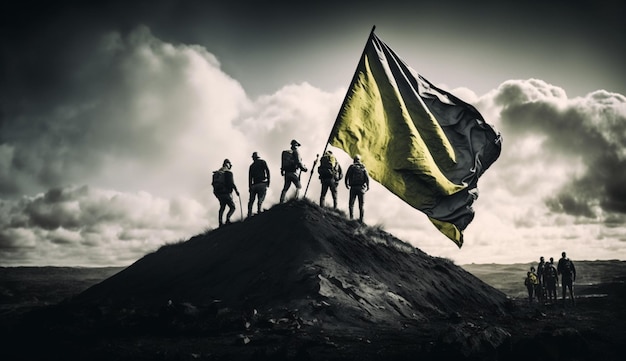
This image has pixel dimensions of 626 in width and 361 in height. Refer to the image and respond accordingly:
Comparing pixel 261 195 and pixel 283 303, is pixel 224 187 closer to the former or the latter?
pixel 261 195

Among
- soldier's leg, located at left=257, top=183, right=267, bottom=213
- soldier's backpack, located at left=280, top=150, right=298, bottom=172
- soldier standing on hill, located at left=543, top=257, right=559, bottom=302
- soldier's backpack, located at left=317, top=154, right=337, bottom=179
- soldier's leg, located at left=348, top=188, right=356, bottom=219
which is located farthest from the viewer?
soldier standing on hill, located at left=543, top=257, right=559, bottom=302

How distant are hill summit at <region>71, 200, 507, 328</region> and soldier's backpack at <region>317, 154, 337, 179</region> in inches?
52.6

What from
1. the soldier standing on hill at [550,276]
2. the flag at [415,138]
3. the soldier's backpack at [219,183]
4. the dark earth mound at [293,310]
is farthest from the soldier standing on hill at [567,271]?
the soldier's backpack at [219,183]

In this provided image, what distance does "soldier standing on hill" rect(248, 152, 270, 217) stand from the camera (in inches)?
581

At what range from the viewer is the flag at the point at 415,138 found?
1238 centimetres

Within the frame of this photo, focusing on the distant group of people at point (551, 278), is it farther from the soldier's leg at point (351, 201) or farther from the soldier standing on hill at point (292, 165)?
the soldier standing on hill at point (292, 165)

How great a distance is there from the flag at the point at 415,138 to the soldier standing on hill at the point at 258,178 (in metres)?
3.48

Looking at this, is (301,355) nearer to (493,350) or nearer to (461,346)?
(461,346)

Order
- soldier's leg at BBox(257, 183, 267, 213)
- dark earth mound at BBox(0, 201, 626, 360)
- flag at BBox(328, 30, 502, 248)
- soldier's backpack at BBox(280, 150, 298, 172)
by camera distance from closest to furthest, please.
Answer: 1. dark earth mound at BBox(0, 201, 626, 360)
2. flag at BBox(328, 30, 502, 248)
3. soldier's backpack at BBox(280, 150, 298, 172)
4. soldier's leg at BBox(257, 183, 267, 213)

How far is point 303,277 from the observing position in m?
Result: 9.91

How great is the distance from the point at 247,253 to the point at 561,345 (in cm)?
790

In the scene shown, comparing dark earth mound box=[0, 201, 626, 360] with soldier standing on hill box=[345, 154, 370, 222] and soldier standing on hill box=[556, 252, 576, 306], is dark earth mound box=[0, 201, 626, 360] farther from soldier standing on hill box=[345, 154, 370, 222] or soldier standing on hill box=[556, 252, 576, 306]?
soldier standing on hill box=[556, 252, 576, 306]

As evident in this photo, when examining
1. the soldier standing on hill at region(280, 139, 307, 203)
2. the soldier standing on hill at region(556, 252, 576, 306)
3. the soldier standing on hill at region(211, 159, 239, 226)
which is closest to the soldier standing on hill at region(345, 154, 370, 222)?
the soldier standing on hill at region(280, 139, 307, 203)

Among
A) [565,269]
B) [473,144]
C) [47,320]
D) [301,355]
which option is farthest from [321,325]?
[565,269]
